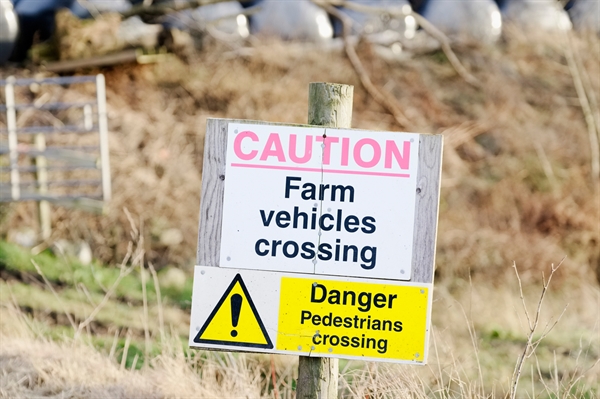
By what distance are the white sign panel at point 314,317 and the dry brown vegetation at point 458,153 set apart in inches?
214

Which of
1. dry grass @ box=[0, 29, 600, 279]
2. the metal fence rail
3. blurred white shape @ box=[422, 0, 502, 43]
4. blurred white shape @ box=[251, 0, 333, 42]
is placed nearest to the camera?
the metal fence rail

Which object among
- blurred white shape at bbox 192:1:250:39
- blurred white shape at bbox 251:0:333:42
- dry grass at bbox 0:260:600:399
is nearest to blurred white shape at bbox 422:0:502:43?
blurred white shape at bbox 251:0:333:42

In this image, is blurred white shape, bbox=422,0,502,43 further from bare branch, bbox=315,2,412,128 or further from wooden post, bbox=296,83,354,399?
wooden post, bbox=296,83,354,399

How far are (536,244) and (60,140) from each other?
766 cm

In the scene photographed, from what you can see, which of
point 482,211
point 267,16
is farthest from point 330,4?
point 482,211

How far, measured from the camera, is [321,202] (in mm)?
2898

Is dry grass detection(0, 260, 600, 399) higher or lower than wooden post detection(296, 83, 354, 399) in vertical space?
lower

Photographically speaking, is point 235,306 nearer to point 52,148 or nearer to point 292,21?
point 52,148

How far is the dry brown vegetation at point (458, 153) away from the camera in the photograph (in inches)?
428

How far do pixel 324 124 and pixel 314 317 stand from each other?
0.73 meters

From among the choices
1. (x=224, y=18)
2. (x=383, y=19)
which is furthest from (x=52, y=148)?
(x=383, y=19)

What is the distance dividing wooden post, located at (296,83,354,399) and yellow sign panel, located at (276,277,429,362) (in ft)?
0.31

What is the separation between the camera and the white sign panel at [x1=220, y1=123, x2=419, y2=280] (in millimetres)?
2889

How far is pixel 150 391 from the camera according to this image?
12.8 ft
